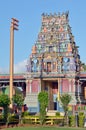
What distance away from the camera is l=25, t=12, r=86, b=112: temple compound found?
233 feet

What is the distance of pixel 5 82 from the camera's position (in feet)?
253

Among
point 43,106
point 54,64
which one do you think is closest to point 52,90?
point 54,64

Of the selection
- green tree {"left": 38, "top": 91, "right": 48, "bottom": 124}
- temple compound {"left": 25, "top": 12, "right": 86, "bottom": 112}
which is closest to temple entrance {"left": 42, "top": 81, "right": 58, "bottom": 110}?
temple compound {"left": 25, "top": 12, "right": 86, "bottom": 112}

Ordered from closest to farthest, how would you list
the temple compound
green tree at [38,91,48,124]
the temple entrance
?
green tree at [38,91,48,124] < the temple compound < the temple entrance

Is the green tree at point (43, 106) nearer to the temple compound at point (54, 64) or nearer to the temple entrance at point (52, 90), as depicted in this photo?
the temple compound at point (54, 64)

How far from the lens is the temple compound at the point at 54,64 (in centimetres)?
7094

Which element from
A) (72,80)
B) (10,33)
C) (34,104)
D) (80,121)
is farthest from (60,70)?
(80,121)

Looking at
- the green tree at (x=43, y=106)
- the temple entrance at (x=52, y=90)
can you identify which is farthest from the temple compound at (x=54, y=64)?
the green tree at (x=43, y=106)

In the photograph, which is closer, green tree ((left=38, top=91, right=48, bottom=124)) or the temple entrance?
green tree ((left=38, top=91, right=48, bottom=124))

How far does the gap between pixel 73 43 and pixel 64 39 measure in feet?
10.8

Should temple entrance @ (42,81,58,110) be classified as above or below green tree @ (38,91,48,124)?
above

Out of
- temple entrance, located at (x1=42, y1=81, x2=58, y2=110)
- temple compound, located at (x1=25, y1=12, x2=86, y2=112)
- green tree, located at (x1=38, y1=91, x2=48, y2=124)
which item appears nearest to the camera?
green tree, located at (x1=38, y1=91, x2=48, y2=124)

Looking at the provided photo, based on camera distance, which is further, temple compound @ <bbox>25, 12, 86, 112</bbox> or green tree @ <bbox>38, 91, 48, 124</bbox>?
temple compound @ <bbox>25, 12, 86, 112</bbox>

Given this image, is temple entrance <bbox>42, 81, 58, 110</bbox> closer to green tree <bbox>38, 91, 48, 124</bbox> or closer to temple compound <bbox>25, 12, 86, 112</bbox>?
temple compound <bbox>25, 12, 86, 112</bbox>
